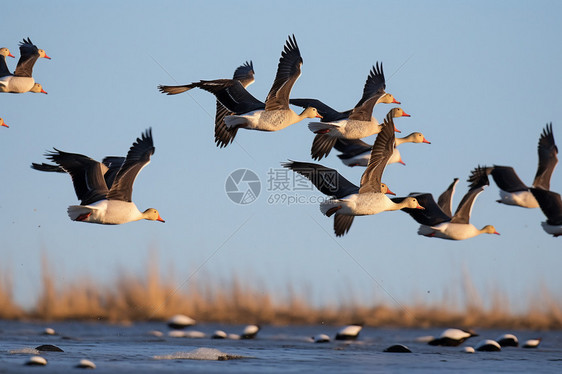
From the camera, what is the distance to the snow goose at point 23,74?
2189cm

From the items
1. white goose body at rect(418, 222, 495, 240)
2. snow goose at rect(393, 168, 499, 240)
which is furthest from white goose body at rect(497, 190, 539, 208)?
white goose body at rect(418, 222, 495, 240)

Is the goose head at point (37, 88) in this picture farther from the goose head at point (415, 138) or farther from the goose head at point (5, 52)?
the goose head at point (415, 138)

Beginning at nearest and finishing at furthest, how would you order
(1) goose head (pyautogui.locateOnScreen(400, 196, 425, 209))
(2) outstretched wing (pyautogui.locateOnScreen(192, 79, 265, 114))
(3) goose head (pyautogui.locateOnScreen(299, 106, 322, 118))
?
1. (2) outstretched wing (pyautogui.locateOnScreen(192, 79, 265, 114))
2. (1) goose head (pyautogui.locateOnScreen(400, 196, 425, 209))
3. (3) goose head (pyautogui.locateOnScreen(299, 106, 322, 118))

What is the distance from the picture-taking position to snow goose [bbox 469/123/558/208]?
24.0 meters

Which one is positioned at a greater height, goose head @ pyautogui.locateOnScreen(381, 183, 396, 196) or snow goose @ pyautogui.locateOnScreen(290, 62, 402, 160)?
snow goose @ pyautogui.locateOnScreen(290, 62, 402, 160)

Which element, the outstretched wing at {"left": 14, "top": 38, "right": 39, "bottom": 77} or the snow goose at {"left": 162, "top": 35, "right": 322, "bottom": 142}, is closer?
the snow goose at {"left": 162, "top": 35, "right": 322, "bottom": 142}

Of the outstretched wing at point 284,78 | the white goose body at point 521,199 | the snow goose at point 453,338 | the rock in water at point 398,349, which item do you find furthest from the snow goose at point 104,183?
the white goose body at point 521,199

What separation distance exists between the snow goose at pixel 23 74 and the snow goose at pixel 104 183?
502 centimetres

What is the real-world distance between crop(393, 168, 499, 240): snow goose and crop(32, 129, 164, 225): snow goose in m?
6.30

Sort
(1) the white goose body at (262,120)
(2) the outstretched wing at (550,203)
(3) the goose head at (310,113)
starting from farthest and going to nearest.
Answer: (2) the outstretched wing at (550,203), (3) the goose head at (310,113), (1) the white goose body at (262,120)

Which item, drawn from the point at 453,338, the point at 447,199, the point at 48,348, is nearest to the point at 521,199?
the point at 447,199

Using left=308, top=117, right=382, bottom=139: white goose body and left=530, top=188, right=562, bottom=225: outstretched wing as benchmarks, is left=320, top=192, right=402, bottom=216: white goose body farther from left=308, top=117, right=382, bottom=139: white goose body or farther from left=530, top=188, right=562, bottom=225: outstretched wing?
left=530, top=188, right=562, bottom=225: outstretched wing

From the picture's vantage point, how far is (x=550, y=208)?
22844 mm

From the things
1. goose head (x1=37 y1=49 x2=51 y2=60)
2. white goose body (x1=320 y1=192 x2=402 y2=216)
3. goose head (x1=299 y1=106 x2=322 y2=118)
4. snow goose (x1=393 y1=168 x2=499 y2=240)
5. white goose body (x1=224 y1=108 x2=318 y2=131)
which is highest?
goose head (x1=37 y1=49 x2=51 y2=60)
